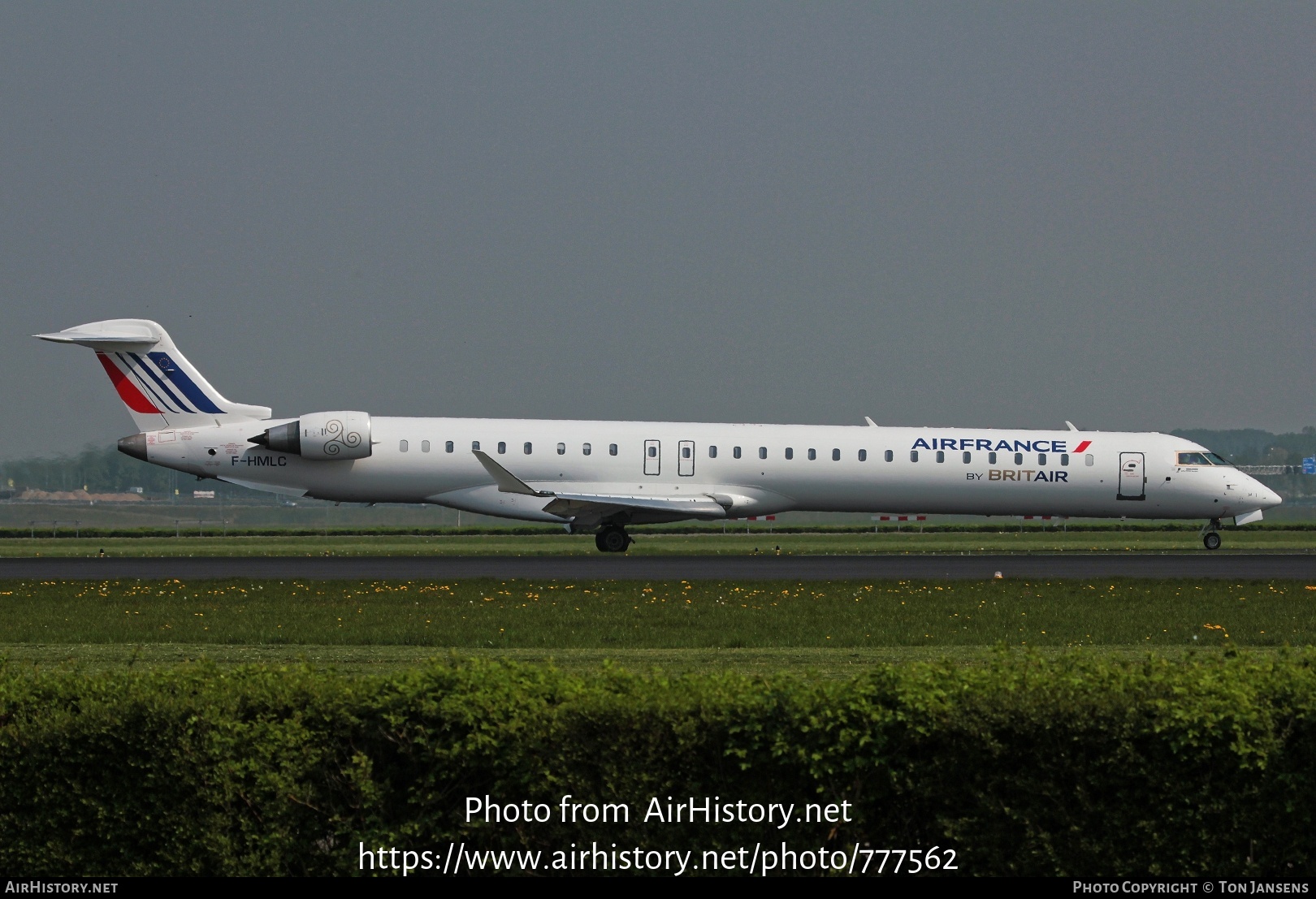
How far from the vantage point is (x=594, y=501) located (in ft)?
107

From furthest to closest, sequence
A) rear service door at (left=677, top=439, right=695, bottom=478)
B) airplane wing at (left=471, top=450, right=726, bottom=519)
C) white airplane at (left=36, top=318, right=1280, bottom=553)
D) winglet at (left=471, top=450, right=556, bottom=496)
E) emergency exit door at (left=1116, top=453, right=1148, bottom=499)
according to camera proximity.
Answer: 1. emergency exit door at (left=1116, top=453, right=1148, bottom=499)
2. rear service door at (left=677, top=439, right=695, bottom=478)
3. white airplane at (left=36, top=318, right=1280, bottom=553)
4. airplane wing at (left=471, top=450, right=726, bottom=519)
5. winglet at (left=471, top=450, right=556, bottom=496)

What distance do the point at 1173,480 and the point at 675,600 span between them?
19.7 m

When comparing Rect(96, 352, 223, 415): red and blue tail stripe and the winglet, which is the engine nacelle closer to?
Rect(96, 352, 223, 415): red and blue tail stripe

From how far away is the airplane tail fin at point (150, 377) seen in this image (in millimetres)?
33688

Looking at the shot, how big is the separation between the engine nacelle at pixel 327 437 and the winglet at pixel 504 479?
2747 mm

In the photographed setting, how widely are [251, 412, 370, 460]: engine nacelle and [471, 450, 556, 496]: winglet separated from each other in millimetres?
2747

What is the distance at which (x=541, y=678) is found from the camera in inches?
269

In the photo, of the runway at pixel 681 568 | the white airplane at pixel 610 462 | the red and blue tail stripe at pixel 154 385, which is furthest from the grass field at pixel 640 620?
the red and blue tail stripe at pixel 154 385

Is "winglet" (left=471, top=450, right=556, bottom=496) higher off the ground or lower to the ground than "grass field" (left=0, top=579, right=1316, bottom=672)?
higher

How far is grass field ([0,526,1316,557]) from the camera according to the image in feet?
119

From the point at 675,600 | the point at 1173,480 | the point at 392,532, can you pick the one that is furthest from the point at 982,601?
the point at 392,532

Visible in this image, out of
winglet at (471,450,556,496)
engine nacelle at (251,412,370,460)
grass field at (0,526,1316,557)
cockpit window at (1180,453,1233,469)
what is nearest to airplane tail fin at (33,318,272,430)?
engine nacelle at (251,412,370,460)

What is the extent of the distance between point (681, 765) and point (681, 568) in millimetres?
22014

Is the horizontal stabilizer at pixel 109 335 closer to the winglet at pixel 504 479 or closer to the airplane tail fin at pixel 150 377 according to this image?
the airplane tail fin at pixel 150 377
